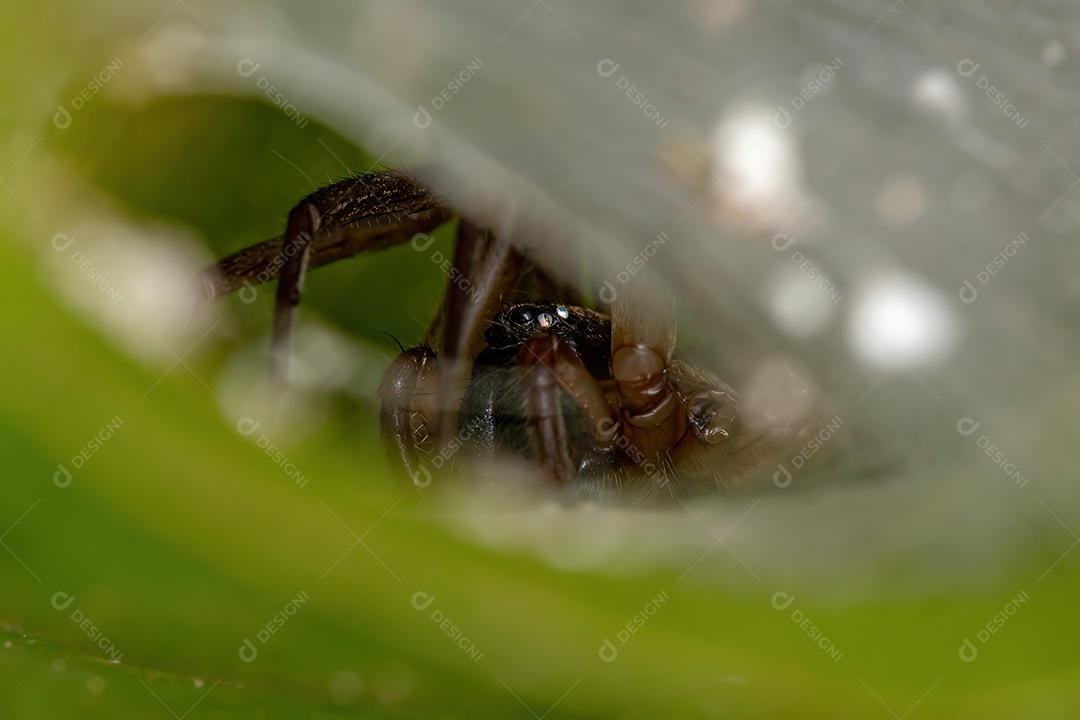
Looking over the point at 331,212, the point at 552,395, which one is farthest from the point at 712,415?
the point at 331,212

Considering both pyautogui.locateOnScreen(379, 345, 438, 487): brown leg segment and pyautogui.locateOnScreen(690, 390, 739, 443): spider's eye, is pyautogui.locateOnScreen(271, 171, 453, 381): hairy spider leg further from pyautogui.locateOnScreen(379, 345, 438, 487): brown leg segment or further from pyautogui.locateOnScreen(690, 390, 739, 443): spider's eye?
pyautogui.locateOnScreen(690, 390, 739, 443): spider's eye

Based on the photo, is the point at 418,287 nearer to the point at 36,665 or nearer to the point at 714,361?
the point at 714,361

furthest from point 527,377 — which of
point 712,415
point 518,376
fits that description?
point 712,415

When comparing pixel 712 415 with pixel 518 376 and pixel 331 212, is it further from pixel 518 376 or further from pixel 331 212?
pixel 331 212

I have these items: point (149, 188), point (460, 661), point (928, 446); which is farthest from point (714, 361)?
point (149, 188)

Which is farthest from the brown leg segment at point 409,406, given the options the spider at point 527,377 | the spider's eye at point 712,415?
the spider's eye at point 712,415

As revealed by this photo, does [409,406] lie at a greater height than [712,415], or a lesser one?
lesser

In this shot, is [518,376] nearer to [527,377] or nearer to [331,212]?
[527,377]

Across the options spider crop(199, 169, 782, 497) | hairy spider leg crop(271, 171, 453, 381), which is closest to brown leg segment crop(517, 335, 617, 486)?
spider crop(199, 169, 782, 497)

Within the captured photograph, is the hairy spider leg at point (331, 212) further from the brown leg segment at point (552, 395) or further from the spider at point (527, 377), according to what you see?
the brown leg segment at point (552, 395)
